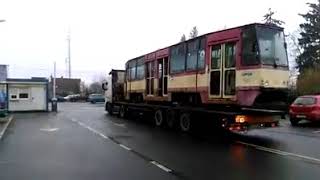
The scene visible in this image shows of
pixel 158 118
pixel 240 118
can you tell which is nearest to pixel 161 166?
pixel 240 118

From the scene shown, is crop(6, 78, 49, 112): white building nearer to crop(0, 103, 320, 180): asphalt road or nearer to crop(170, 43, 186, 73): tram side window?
crop(170, 43, 186, 73): tram side window

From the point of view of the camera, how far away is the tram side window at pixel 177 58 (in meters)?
22.8

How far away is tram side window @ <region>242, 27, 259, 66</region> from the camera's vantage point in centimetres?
1777

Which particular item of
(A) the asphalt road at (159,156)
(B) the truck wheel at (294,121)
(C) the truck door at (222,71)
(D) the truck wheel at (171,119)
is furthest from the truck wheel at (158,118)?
(B) the truck wheel at (294,121)

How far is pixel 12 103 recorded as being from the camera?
150 ft

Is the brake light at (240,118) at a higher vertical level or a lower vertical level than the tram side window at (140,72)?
lower

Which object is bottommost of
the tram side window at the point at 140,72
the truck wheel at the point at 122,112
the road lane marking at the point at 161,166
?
the road lane marking at the point at 161,166

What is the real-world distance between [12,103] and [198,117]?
28.2m

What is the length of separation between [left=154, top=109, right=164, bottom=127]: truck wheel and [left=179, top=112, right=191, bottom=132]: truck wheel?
9.58ft

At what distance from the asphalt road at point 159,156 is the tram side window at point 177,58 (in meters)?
3.08

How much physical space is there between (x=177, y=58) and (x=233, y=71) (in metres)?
5.27

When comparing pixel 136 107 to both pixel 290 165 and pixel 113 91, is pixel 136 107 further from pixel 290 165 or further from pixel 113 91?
pixel 290 165

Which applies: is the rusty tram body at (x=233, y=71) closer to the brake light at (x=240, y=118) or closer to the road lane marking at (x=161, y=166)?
the brake light at (x=240, y=118)

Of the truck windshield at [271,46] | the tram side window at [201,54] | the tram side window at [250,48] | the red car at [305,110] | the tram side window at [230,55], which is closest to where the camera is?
the tram side window at [250,48]
